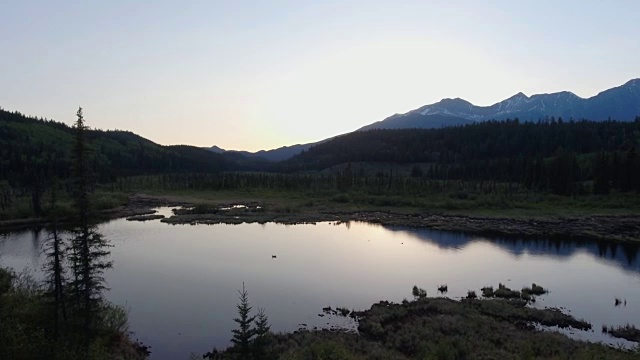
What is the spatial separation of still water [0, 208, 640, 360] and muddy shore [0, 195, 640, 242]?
713 centimetres

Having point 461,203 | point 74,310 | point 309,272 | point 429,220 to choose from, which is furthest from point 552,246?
point 74,310

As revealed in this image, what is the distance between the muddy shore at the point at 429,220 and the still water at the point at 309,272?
23.4 feet

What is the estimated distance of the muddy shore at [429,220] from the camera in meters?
72.1

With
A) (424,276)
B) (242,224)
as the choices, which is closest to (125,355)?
(424,276)

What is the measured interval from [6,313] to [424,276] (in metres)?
35.5

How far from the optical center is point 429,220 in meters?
86.3

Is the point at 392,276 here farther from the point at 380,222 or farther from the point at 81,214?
the point at 380,222

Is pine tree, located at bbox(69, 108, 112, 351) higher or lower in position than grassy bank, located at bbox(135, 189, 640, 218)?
higher

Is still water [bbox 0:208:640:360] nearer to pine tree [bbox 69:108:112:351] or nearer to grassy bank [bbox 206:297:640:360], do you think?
grassy bank [bbox 206:297:640:360]

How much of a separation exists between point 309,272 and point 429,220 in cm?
4548

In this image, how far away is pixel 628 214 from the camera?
3447 inches

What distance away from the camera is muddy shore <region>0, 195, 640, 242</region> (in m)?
72.1

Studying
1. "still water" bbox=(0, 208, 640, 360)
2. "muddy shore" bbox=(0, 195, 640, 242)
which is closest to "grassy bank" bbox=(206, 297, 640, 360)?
"still water" bbox=(0, 208, 640, 360)

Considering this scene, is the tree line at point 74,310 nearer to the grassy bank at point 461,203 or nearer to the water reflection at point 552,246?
the water reflection at point 552,246
